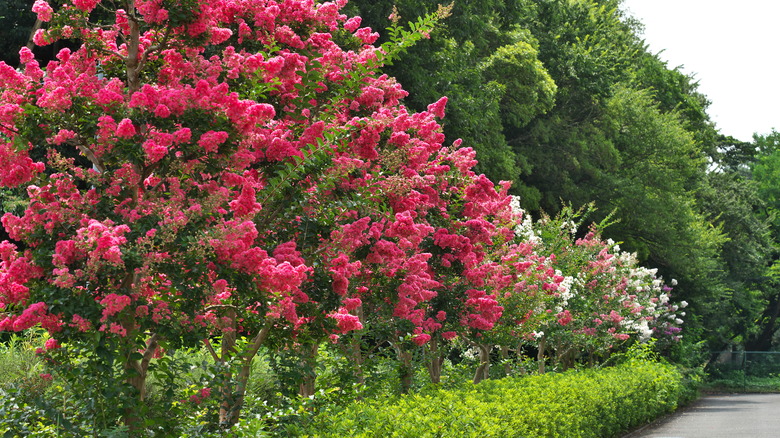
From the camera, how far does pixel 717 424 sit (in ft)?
59.8

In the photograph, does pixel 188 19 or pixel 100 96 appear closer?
pixel 100 96

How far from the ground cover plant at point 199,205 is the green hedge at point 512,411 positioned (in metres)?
0.62

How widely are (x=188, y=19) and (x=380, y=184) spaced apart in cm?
223

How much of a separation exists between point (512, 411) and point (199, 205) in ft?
16.3

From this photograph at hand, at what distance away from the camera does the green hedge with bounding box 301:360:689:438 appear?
6.98 m

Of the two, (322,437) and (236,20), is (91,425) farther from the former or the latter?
(236,20)

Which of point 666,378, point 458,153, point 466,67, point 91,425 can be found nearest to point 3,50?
point 466,67

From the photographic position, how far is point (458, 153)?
32.6 feet

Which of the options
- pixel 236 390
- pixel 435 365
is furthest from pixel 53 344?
pixel 435 365

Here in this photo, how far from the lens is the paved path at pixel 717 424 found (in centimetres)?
1580

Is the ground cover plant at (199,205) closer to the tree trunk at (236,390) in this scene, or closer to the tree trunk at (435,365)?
the tree trunk at (236,390)

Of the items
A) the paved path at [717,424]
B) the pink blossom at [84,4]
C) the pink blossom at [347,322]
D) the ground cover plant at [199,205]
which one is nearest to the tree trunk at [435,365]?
the ground cover plant at [199,205]

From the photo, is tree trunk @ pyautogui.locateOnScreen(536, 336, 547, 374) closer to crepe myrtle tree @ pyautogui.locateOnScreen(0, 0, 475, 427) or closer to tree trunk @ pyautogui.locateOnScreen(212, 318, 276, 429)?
crepe myrtle tree @ pyautogui.locateOnScreen(0, 0, 475, 427)

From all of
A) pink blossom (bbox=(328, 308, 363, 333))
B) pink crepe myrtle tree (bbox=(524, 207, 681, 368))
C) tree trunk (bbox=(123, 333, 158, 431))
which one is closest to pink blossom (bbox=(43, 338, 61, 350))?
tree trunk (bbox=(123, 333, 158, 431))
